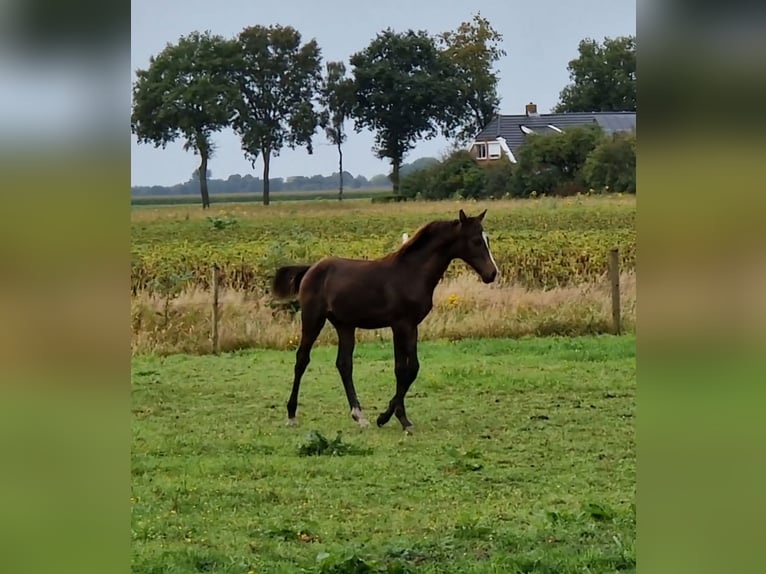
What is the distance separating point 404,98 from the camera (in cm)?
424

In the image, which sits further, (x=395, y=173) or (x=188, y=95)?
(x=395, y=173)

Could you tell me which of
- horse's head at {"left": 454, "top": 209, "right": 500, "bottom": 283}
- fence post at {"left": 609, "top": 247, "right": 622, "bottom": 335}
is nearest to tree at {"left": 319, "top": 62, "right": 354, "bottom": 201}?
horse's head at {"left": 454, "top": 209, "right": 500, "bottom": 283}

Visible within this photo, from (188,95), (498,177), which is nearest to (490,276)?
(498,177)

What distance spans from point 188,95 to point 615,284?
100 inches

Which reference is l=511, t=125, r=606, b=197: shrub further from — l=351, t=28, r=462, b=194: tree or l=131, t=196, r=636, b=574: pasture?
l=351, t=28, r=462, b=194: tree

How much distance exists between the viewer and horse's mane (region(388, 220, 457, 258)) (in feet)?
15.3

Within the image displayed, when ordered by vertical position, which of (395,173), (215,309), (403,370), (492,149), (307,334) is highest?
(492,149)

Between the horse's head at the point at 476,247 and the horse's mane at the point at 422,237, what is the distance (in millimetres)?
112

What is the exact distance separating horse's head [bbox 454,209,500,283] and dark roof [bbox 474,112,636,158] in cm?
44

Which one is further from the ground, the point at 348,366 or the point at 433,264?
the point at 433,264

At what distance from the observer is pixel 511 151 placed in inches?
166

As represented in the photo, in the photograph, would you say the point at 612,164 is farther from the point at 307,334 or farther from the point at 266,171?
the point at 307,334
